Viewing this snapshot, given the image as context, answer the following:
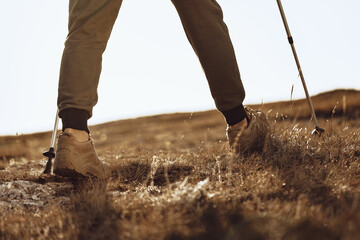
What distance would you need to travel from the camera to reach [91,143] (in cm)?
289

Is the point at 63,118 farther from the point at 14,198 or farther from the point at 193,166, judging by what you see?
the point at 193,166

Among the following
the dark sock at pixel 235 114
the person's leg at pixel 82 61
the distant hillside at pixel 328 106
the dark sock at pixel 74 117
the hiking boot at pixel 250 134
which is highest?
the person's leg at pixel 82 61

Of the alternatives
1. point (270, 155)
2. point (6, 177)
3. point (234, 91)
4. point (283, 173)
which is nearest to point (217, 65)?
point (234, 91)

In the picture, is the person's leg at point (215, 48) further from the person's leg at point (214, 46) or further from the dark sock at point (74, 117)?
the dark sock at point (74, 117)

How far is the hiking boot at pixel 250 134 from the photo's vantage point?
3.42 m

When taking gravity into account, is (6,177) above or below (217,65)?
below

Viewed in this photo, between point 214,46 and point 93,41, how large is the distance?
Result: 0.95 m

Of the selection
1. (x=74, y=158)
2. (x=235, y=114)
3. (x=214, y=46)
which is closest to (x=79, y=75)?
(x=74, y=158)

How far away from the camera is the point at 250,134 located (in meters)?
3.43

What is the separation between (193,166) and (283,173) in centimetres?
110

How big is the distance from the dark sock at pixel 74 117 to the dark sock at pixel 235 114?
1201 millimetres

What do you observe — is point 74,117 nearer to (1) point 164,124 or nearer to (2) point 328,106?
(2) point 328,106

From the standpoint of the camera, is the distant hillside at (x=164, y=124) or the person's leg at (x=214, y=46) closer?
the person's leg at (x=214, y=46)

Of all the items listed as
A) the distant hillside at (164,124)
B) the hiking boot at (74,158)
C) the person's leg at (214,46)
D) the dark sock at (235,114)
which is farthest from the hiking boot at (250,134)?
the distant hillside at (164,124)
